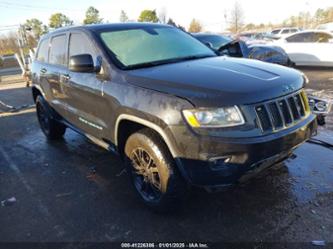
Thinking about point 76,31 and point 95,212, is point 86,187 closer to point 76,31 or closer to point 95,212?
point 95,212

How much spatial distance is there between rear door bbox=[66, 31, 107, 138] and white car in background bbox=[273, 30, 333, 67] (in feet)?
33.7

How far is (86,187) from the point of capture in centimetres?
411

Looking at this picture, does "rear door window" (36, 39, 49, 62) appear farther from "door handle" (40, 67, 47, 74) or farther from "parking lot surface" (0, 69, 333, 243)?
"parking lot surface" (0, 69, 333, 243)

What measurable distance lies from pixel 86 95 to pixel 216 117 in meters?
1.93

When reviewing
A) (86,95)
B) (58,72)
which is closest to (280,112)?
(86,95)

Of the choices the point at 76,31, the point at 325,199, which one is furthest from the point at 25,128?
the point at 325,199

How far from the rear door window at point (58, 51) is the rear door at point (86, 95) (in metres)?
0.25

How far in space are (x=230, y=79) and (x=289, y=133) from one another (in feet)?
2.29

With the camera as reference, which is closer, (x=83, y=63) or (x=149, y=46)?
(x=83, y=63)

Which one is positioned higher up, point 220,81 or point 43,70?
point 220,81

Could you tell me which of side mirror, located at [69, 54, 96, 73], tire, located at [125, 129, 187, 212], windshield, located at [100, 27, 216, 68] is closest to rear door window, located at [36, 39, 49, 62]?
windshield, located at [100, 27, 216, 68]

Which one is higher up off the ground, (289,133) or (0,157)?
(289,133)

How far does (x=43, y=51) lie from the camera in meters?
5.69

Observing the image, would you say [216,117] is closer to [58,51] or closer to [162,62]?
[162,62]
